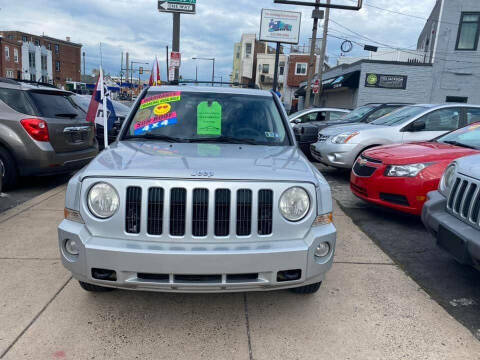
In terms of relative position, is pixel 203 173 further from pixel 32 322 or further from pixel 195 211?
pixel 32 322

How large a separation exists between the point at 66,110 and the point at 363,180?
5.02 m

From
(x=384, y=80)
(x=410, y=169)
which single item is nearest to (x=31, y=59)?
(x=384, y=80)

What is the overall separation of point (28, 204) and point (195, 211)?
4147mm

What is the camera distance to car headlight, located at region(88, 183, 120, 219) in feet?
7.70

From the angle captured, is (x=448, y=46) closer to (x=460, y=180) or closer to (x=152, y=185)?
(x=460, y=180)

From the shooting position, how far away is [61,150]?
6125mm

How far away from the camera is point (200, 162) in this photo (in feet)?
8.45

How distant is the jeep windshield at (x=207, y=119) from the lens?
11.1 feet

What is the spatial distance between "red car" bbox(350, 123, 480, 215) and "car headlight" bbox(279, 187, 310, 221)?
8.97 ft

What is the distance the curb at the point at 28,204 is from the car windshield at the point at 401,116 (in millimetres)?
6194

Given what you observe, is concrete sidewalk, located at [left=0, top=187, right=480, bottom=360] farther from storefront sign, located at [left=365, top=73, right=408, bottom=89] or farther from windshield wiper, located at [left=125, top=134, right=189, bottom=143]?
storefront sign, located at [left=365, top=73, right=408, bottom=89]

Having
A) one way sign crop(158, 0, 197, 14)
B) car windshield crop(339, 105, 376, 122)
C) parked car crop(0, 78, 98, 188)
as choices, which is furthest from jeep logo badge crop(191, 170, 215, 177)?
one way sign crop(158, 0, 197, 14)

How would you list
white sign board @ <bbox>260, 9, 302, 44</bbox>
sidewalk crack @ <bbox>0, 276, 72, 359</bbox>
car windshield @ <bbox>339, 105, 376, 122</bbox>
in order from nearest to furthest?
sidewalk crack @ <bbox>0, 276, 72, 359</bbox>
car windshield @ <bbox>339, 105, 376, 122</bbox>
white sign board @ <bbox>260, 9, 302, 44</bbox>

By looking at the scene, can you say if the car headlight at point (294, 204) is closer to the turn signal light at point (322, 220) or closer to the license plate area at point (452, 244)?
the turn signal light at point (322, 220)
